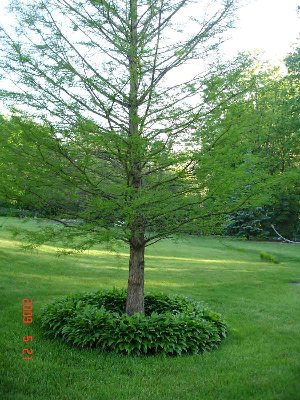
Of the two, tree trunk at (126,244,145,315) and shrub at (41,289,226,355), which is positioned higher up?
tree trunk at (126,244,145,315)

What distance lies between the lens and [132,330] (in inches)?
239

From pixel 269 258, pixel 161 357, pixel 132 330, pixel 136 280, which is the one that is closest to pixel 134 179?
pixel 136 280

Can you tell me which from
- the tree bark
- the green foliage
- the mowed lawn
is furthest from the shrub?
the green foliage

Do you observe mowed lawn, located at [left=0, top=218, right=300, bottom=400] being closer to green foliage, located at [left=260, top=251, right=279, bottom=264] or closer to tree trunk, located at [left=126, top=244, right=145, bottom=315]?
tree trunk, located at [left=126, top=244, right=145, bottom=315]

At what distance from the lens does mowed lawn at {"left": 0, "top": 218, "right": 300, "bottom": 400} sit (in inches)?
186

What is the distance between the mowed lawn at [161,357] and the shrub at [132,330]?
19 cm

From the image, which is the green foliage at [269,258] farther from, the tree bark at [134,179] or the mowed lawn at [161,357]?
the tree bark at [134,179]

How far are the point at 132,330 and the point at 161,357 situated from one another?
0.52 m

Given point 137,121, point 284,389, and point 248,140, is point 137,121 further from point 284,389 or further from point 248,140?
point 284,389

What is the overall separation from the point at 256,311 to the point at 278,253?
15.0 m

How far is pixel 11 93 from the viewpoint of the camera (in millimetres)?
5641

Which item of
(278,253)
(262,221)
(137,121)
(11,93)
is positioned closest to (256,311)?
(137,121)

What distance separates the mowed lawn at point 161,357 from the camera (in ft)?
15.5

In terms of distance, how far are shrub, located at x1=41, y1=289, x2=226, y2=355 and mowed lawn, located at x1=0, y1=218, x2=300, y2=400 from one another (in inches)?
7.3
